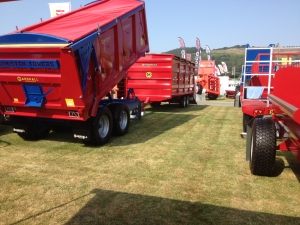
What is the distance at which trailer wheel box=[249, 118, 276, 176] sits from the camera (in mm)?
4082

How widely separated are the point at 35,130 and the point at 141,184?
3.58 meters

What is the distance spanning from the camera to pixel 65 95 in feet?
17.9

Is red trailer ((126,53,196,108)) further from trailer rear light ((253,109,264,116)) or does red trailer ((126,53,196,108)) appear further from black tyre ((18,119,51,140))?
trailer rear light ((253,109,264,116))

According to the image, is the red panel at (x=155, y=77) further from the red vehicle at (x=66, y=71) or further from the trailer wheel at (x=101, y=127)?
the trailer wheel at (x=101, y=127)

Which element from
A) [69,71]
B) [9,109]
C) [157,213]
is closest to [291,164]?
[157,213]

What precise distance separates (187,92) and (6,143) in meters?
10.3

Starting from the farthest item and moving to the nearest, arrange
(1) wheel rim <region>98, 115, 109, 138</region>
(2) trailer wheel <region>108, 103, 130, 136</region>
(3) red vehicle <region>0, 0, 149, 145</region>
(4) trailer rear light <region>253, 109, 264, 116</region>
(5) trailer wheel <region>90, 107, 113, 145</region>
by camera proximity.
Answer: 1. (2) trailer wheel <region>108, 103, 130, 136</region>
2. (1) wheel rim <region>98, 115, 109, 138</region>
3. (5) trailer wheel <region>90, 107, 113, 145</region>
4. (4) trailer rear light <region>253, 109, 264, 116</region>
5. (3) red vehicle <region>0, 0, 149, 145</region>

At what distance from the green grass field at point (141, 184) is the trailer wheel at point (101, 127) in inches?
7.4

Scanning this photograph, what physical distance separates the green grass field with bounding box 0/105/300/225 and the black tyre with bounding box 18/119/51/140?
0.85 ft

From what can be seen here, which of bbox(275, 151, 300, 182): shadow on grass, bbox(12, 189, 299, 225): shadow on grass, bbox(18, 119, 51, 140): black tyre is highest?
bbox(18, 119, 51, 140): black tyre

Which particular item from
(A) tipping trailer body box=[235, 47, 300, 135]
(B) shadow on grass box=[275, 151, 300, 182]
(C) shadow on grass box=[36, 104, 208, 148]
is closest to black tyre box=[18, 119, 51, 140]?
(C) shadow on grass box=[36, 104, 208, 148]

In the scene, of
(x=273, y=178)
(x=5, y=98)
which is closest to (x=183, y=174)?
(x=273, y=178)

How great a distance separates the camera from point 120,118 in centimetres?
A: 745

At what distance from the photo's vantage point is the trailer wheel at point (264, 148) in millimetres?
4082
